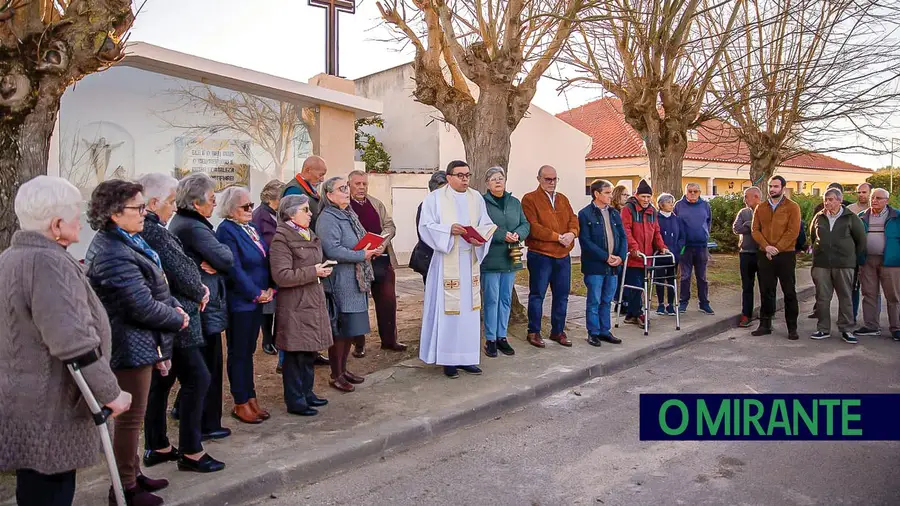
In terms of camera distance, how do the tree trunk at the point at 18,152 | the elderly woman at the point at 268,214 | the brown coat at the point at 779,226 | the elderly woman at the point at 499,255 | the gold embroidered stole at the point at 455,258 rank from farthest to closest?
the brown coat at the point at 779,226
the elderly woman at the point at 499,255
the gold embroidered stole at the point at 455,258
the elderly woman at the point at 268,214
the tree trunk at the point at 18,152

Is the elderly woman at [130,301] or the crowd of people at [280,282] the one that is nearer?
the crowd of people at [280,282]

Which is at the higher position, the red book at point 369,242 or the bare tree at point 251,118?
the bare tree at point 251,118

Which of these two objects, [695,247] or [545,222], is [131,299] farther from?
[695,247]

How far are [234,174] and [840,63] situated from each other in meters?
12.3

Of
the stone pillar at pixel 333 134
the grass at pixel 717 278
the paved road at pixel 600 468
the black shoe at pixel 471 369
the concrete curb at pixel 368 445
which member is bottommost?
the paved road at pixel 600 468

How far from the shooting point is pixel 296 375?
5582mm

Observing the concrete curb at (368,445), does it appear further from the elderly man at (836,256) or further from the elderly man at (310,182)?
the elderly man at (836,256)

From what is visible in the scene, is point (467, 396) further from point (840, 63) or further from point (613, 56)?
point (840, 63)

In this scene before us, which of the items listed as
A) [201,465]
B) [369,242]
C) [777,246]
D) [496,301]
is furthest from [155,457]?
[777,246]

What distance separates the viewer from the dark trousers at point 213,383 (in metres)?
4.73

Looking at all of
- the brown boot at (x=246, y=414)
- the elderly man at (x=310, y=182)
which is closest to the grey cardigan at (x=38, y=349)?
the brown boot at (x=246, y=414)

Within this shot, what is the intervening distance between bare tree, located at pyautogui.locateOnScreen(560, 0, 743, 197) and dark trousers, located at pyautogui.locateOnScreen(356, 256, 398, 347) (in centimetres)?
605

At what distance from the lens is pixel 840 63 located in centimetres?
1445

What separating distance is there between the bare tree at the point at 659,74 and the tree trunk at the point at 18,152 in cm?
903
